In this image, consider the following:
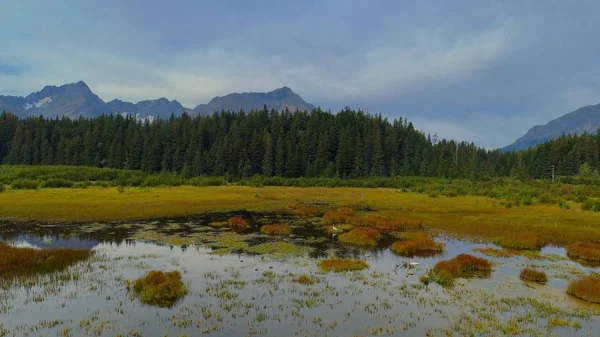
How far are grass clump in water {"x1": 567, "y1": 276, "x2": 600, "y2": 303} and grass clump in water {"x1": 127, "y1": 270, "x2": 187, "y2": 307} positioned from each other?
67.1 ft

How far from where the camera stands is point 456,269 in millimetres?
23953

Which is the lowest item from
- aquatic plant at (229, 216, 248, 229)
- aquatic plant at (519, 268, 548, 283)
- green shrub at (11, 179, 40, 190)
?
aquatic plant at (229, 216, 248, 229)

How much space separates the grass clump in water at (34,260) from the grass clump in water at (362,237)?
20725 millimetres

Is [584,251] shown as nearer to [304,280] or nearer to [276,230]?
[304,280]

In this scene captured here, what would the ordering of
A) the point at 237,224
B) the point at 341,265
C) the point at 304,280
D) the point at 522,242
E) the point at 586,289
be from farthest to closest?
the point at 237,224 < the point at 522,242 < the point at 341,265 < the point at 304,280 < the point at 586,289

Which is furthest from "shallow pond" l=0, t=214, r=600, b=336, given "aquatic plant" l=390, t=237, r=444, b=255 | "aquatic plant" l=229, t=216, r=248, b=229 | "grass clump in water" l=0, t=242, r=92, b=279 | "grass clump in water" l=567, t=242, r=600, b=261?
"aquatic plant" l=229, t=216, r=248, b=229

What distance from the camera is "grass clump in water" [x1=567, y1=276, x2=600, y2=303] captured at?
63.0 feet

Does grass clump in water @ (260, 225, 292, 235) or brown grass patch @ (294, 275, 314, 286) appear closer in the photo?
brown grass patch @ (294, 275, 314, 286)

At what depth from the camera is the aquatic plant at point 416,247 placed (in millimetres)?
30827

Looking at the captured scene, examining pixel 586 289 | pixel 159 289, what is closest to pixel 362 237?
pixel 586 289

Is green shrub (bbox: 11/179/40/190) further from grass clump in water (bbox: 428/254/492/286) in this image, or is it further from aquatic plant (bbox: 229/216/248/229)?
grass clump in water (bbox: 428/254/492/286)

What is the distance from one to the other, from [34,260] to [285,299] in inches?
665

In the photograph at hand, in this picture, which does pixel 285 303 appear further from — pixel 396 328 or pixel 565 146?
pixel 565 146

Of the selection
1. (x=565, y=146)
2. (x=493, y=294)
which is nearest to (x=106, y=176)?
(x=493, y=294)
